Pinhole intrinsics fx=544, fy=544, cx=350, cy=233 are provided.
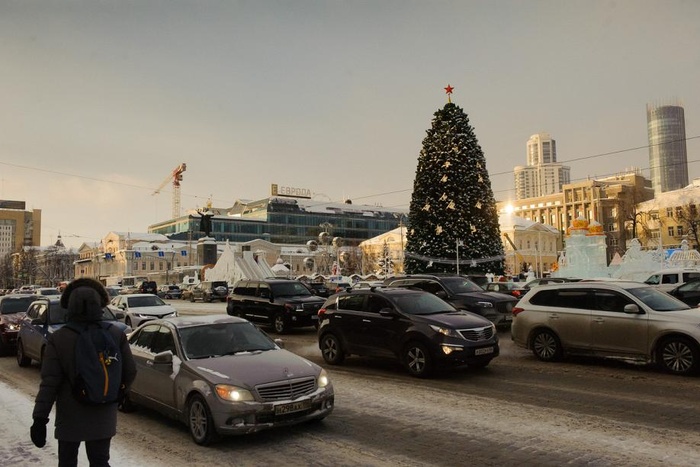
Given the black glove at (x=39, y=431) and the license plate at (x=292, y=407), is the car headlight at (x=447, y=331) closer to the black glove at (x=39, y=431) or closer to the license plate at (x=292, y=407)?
the license plate at (x=292, y=407)

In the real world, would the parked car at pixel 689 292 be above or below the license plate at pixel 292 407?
above

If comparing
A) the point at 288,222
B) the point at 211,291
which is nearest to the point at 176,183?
the point at 288,222

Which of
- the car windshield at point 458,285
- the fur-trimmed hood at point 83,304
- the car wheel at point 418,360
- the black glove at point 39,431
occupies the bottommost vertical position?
the car wheel at point 418,360

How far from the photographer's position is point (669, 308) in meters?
10.7

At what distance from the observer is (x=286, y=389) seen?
6730 millimetres

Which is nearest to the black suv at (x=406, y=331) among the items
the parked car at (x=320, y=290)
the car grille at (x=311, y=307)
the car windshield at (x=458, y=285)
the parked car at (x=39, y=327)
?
the parked car at (x=39, y=327)

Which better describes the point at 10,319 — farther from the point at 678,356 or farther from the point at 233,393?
the point at 678,356

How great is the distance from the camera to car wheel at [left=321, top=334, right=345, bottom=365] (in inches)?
478

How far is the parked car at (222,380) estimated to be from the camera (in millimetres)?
6473

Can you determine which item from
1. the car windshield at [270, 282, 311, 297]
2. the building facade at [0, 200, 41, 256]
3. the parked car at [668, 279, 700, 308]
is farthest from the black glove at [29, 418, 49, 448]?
the building facade at [0, 200, 41, 256]

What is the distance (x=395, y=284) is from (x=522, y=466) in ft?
43.5

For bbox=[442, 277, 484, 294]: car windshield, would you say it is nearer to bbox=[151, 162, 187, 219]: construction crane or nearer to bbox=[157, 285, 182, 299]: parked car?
bbox=[157, 285, 182, 299]: parked car

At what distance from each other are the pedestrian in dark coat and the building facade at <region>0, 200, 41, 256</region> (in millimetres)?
207182

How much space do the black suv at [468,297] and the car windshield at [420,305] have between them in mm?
4848
